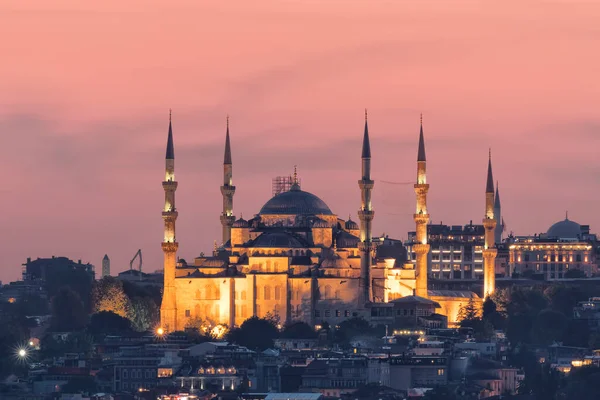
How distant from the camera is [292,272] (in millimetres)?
156000

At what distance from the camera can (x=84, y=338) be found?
16038 centimetres

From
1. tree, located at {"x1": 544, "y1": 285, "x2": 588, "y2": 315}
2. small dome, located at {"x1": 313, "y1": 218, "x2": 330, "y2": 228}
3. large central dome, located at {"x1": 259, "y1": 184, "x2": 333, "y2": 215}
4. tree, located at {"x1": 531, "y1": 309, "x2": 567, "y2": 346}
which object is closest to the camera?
tree, located at {"x1": 531, "y1": 309, "x2": 567, "y2": 346}

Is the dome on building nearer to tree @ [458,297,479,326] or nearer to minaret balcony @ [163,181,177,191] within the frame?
minaret balcony @ [163,181,177,191]

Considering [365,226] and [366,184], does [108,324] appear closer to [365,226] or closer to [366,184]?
[365,226]

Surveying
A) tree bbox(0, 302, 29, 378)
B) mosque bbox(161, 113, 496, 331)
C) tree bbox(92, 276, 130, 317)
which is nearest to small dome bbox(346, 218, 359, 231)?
mosque bbox(161, 113, 496, 331)

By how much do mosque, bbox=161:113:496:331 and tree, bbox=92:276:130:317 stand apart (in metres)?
6.73

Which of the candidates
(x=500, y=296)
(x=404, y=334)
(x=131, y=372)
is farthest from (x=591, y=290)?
(x=131, y=372)

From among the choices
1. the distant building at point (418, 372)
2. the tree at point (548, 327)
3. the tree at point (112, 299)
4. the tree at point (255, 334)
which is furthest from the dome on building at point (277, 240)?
the distant building at point (418, 372)

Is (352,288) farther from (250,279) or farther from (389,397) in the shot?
(389,397)

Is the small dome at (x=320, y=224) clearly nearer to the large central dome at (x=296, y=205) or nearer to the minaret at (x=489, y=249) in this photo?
the large central dome at (x=296, y=205)

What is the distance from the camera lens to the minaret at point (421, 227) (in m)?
161

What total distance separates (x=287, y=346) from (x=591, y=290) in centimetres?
4537

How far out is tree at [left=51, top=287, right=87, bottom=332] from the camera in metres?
171

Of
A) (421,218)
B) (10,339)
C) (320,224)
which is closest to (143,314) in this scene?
(10,339)
